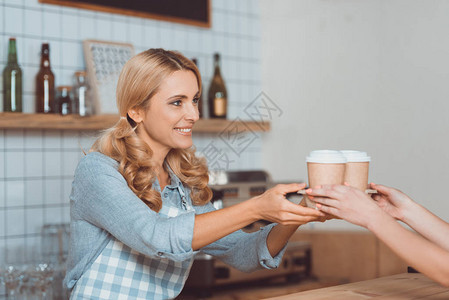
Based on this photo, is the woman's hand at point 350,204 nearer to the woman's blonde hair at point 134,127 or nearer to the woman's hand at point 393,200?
the woman's hand at point 393,200

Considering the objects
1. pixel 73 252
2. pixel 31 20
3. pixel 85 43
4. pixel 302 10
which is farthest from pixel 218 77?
pixel 73 252

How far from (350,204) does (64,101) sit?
166cm

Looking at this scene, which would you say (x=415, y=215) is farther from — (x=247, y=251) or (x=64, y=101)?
(x=64, y=101)

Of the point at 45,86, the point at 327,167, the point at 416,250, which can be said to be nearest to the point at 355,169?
the point at 327,167

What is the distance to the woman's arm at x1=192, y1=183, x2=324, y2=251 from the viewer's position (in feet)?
3.97

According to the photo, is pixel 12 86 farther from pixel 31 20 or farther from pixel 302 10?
pixel 302 10

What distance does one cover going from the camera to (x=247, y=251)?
1559 mm

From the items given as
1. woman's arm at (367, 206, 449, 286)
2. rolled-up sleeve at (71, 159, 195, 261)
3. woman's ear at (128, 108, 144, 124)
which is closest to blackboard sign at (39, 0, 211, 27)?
woman's ear at (128, 108, 144, 124)

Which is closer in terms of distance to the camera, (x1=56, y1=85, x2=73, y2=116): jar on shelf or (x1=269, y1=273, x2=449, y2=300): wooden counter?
(x1=269, y1=273, x2=449, y2=300): wooden counter

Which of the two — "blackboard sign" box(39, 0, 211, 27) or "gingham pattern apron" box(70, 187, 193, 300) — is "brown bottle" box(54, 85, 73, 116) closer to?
"blackboard sign" box(39, 0, 211, 27)

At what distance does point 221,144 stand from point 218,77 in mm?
356

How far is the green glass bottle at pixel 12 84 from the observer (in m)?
2.39

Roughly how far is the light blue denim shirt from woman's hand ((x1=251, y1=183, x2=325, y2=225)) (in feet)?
0.53

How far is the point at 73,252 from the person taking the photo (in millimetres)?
1481
